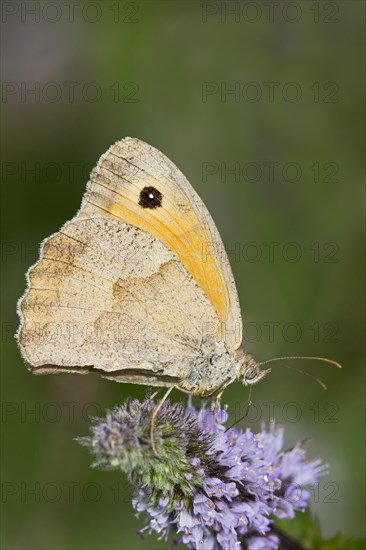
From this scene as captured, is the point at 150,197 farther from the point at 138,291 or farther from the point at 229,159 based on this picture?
the point at 229,159

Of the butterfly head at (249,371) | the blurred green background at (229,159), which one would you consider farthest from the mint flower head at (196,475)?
the blurred green background at (229,159)

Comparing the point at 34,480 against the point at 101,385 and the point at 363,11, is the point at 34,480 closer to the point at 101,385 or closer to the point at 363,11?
the point at 101,385

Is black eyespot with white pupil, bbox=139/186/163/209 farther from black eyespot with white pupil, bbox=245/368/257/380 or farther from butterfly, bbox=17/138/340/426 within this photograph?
black eyespot with white pupil, bbox=245/368/257/380

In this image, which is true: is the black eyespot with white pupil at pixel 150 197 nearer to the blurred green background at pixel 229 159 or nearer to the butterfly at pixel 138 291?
the butterfly at pixel 138 291

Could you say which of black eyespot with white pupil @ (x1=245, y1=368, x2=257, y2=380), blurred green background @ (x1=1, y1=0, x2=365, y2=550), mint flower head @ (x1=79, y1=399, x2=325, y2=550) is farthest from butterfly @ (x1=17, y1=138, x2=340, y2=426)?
blurred green background @ (x1=1, y1=0, x2=365, y2=550)

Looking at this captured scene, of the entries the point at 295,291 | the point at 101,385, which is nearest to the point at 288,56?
the point at 295,291

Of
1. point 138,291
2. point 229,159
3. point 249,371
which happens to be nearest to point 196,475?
point 249,371
